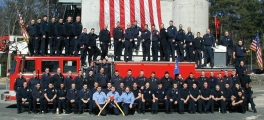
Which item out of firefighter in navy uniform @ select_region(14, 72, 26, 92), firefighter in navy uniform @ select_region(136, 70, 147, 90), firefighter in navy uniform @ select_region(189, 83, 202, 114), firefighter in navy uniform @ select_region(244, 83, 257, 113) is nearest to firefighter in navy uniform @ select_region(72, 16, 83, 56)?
firefighter in navy uniform @ select_region(14, 72, 26, 92)

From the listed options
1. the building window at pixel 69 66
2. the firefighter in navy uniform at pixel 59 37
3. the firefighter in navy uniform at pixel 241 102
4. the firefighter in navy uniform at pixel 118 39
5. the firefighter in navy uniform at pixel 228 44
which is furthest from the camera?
the firefighter in navy uniform at pixel 228 44

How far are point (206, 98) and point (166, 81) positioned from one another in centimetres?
190

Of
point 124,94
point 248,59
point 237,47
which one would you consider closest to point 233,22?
point 248,59

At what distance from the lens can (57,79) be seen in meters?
17.1

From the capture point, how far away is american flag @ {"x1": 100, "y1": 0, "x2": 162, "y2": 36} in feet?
78.9

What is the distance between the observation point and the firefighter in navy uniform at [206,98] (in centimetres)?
1738

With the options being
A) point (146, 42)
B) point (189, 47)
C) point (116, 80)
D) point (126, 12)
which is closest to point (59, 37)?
point (116, 80)

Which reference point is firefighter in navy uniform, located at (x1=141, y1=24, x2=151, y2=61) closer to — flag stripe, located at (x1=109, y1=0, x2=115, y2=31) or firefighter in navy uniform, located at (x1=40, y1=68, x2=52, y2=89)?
firefighter in navy uniform, located at (x1=40, y1=68, x2=52, y2=89)

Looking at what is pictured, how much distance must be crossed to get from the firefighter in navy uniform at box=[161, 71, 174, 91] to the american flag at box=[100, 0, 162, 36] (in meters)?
7.32

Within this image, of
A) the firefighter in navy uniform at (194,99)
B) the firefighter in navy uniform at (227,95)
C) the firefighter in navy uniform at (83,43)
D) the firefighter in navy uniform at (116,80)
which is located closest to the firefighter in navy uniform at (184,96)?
the firefighter in navy uniform at (194,99)

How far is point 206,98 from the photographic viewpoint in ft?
57.1

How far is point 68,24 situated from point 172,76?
547cm

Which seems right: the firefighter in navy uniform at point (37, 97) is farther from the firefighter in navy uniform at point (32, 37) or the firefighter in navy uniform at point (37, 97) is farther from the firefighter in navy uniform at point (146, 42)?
the firefighter in navy uniform at point (146, 42)

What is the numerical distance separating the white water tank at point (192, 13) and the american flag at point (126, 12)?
4.72 feet
